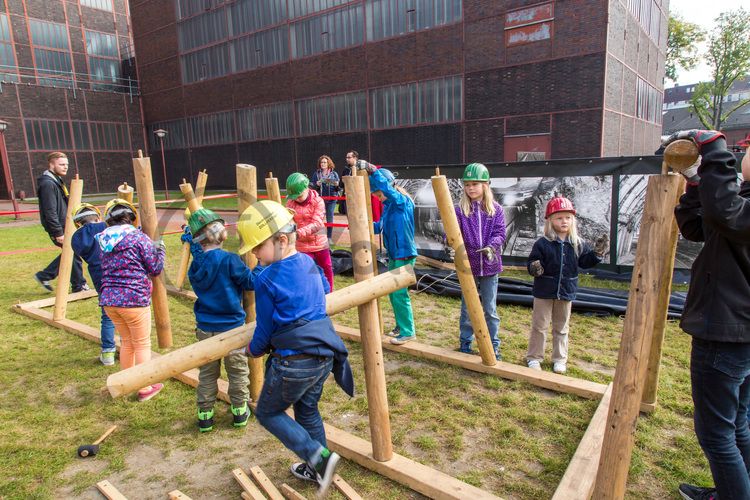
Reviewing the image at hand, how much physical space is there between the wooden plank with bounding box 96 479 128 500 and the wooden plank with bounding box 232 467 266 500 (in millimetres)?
662

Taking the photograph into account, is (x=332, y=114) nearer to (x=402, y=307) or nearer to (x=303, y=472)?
(x=402, y=307)

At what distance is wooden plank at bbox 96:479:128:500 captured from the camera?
285 centimetres

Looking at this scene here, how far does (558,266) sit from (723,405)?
2174 millimetres

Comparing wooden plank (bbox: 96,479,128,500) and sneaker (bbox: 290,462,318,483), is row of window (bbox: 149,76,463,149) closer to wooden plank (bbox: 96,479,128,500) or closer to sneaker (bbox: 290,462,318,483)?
sneaker (bbox: 290,462,318,483)

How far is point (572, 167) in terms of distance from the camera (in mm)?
7793

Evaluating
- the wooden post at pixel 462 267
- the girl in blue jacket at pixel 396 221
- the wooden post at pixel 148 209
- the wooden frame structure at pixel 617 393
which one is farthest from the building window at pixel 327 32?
the wooden frame structure at pixel 617 393

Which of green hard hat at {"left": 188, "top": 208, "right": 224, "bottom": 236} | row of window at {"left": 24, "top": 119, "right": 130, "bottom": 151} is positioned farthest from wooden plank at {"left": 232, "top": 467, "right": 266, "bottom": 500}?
row of window at {"left": 24, "top": 119, "right": 130, "bottom": 151}

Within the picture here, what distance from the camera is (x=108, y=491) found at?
9.55ft

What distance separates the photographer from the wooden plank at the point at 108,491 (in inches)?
112

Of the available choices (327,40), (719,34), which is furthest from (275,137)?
(719,34)

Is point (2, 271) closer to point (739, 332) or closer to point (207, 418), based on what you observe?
point (207, 418)

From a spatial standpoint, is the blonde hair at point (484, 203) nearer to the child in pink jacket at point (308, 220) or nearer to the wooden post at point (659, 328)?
the wooden post at point (659, 328)

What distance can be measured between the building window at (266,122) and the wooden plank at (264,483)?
25.7 meters

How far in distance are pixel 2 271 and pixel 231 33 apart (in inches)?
926
